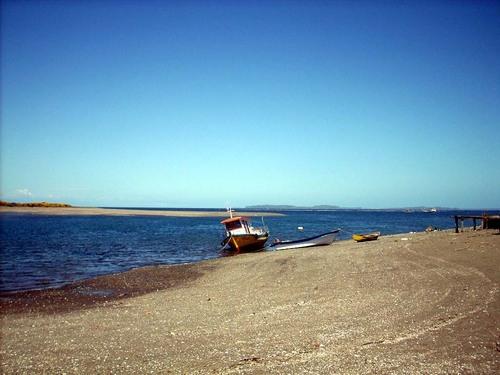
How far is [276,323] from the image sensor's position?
10133mm

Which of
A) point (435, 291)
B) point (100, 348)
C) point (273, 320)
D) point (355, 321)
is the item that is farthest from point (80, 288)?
point (435, 291)

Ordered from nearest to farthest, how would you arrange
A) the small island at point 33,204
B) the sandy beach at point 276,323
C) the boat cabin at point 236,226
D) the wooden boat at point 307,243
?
the sandy beach at point 276,323 < the wooden boat at point 307,243 < the boat cabin at point 236,226 < the small island at point 33,204

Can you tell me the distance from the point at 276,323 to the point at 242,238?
2581 cm

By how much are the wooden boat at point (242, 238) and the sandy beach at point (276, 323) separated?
16902mm

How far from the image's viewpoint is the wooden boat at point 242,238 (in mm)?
35969

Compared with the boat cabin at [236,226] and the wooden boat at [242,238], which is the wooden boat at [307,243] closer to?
the wooden boat at [242,238]

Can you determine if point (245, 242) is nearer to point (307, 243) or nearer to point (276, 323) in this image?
point (307, 243)

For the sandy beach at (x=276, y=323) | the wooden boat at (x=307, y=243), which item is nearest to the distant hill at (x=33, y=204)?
the wooden boat at (x=307, y=243)

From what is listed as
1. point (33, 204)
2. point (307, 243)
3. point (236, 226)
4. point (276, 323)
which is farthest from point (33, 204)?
point (276, 323)

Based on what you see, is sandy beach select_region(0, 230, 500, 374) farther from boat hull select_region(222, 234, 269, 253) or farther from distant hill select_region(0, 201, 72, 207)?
distant hill select_region(0, 201, 72, 207)

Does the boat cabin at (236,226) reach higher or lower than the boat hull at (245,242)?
higher

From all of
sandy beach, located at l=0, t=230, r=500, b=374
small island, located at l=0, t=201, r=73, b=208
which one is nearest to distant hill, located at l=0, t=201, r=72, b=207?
small island, located at l=0, t=201, r=73, b=208

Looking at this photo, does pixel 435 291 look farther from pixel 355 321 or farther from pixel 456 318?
pixel 355 321

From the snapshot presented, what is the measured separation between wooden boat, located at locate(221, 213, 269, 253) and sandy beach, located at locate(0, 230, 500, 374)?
55.5 feet
